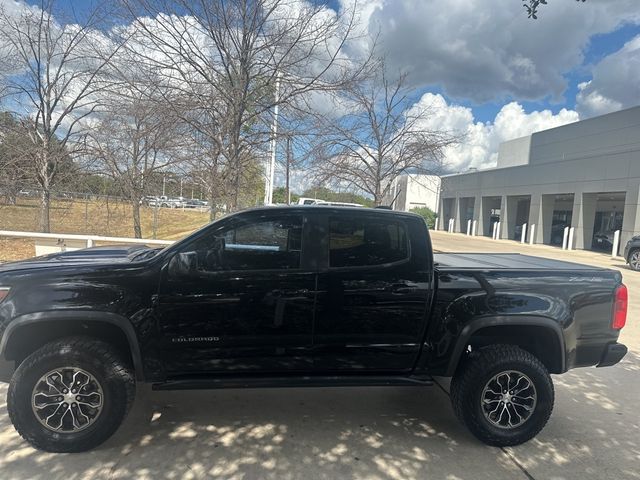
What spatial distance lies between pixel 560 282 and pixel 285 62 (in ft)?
20.3

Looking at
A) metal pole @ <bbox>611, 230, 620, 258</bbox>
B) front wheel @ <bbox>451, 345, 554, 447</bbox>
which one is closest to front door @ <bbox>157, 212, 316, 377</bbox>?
front wheel @ <bbox>451, 345, 554, 447</bbox>

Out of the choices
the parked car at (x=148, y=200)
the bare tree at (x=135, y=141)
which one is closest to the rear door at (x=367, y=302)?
the bare tree at (x=135, y=141)

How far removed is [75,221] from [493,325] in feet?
62.6

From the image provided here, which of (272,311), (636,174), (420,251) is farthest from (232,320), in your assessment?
(636,174)

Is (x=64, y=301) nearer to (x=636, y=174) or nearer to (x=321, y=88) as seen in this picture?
(x=321, y=88)

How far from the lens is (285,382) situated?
321 centimetres

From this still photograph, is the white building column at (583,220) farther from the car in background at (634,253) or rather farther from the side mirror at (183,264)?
the side mirror at (183,264)

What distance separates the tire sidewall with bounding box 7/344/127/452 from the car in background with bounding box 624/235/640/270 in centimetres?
1828

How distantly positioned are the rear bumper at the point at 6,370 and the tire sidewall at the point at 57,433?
170 millimetres

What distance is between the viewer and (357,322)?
3240 mm

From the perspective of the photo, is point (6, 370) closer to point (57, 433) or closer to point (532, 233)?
point (57, 433)

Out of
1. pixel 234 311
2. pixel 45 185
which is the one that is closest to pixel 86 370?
pixel 234 311

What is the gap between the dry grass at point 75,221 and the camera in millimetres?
13469

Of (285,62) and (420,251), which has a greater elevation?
(285,62)
